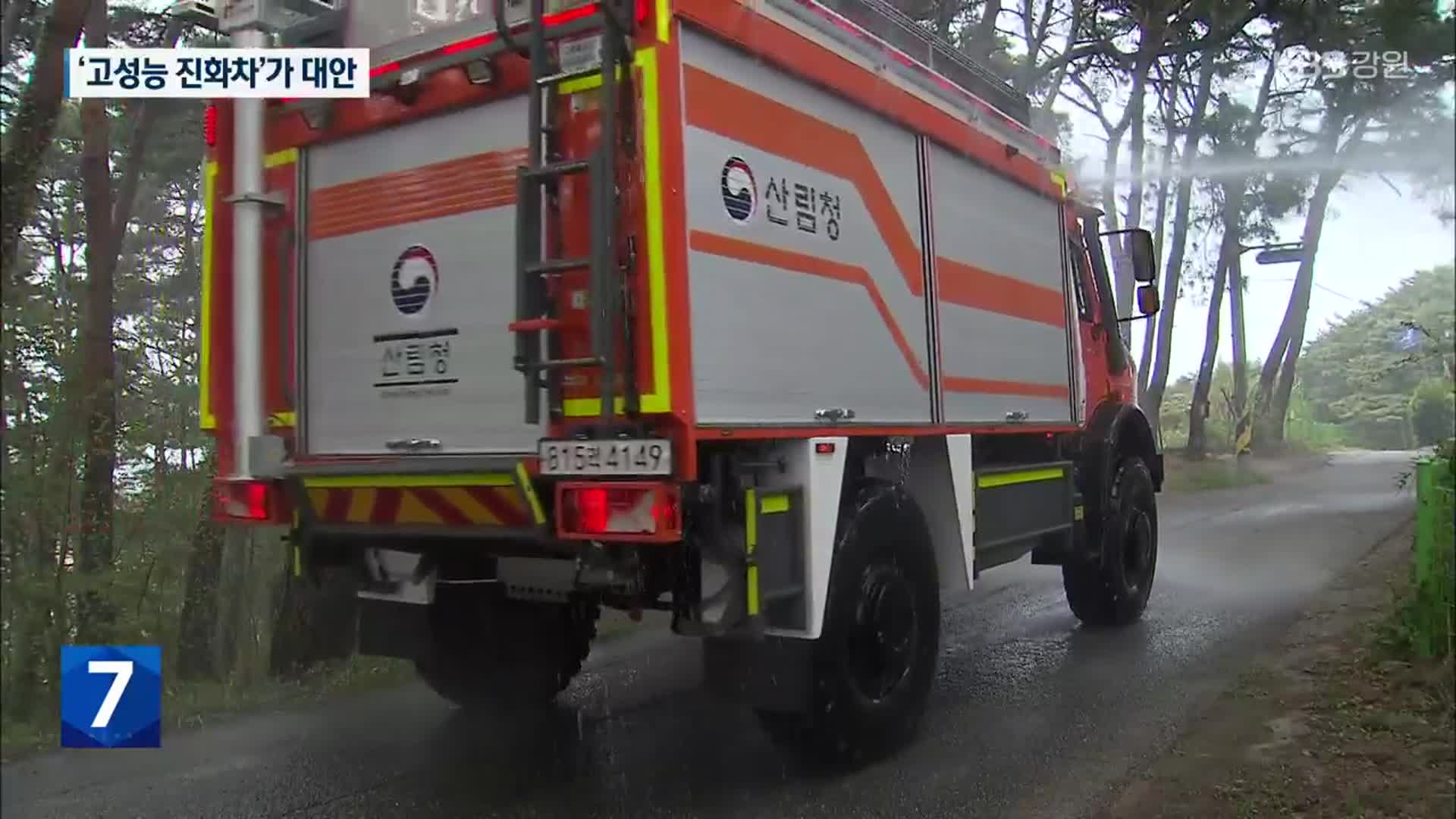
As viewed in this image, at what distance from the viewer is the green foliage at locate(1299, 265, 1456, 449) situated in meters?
3.35

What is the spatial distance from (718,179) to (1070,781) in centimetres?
271

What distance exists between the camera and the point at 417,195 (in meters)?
4.52

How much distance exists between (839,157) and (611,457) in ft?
5.99

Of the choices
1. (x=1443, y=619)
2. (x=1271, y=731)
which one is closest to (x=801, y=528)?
(x=1271, y=731)

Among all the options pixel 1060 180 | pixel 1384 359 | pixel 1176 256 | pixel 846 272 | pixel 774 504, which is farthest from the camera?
pixel 1176 256

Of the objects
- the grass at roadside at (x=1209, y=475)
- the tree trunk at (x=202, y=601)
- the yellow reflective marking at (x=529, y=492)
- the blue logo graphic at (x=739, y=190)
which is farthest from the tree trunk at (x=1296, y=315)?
the grass at roadside at (x=1209, y=475)

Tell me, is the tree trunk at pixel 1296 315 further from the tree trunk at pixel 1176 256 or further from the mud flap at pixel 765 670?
the mud flap at pixel 765 670

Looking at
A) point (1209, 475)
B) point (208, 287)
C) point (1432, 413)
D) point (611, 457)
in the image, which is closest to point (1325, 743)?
point (1432, 413)

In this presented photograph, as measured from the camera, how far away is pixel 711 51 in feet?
13.6

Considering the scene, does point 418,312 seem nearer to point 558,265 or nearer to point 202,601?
point 558,265

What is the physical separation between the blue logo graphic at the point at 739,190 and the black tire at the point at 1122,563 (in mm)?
4240

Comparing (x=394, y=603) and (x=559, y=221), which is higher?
(x=559, y=221)

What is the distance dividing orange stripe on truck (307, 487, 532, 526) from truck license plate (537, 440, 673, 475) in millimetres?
307

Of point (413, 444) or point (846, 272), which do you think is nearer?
point (413, 444)
